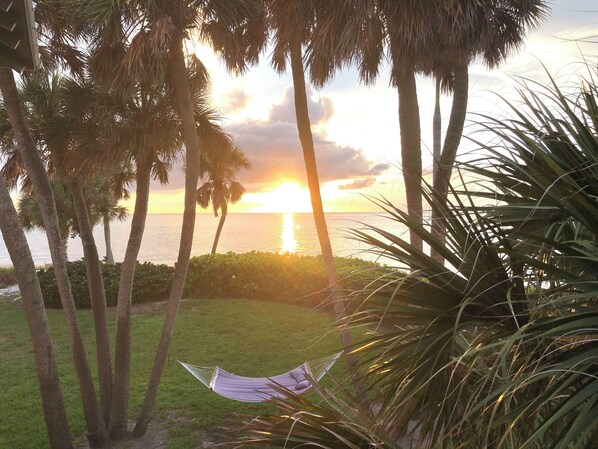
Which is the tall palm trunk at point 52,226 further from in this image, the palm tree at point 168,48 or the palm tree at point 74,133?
the palm tree at point 74,133

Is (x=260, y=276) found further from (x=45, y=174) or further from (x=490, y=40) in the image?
(x=45, y=174)

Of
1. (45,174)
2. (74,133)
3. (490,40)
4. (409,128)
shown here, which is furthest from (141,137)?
(490,40)

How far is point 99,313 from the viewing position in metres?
7.46

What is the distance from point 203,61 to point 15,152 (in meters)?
5.07

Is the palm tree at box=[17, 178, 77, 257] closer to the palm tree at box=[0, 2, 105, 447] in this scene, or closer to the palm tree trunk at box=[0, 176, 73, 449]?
the palm tree at box=[0, 2, 105, 447]

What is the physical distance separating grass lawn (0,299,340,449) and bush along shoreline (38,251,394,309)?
0.57 m

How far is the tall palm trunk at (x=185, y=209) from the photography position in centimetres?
700

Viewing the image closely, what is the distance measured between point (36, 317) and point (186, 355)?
20.1 feet

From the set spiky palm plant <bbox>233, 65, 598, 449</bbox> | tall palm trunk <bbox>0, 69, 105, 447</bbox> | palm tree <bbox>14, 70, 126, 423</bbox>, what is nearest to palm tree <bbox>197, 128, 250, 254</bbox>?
palm tree <bbox>14, 70, 126, 423</bbox>

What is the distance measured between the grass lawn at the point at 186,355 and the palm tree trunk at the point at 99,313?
797 millimetres

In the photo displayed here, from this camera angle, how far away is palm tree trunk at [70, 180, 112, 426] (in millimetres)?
7305

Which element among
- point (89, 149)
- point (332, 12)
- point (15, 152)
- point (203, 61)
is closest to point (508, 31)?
point (332, 12)

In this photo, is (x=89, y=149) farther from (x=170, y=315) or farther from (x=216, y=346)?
(x=216, y=346)

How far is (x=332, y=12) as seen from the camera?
626cm
